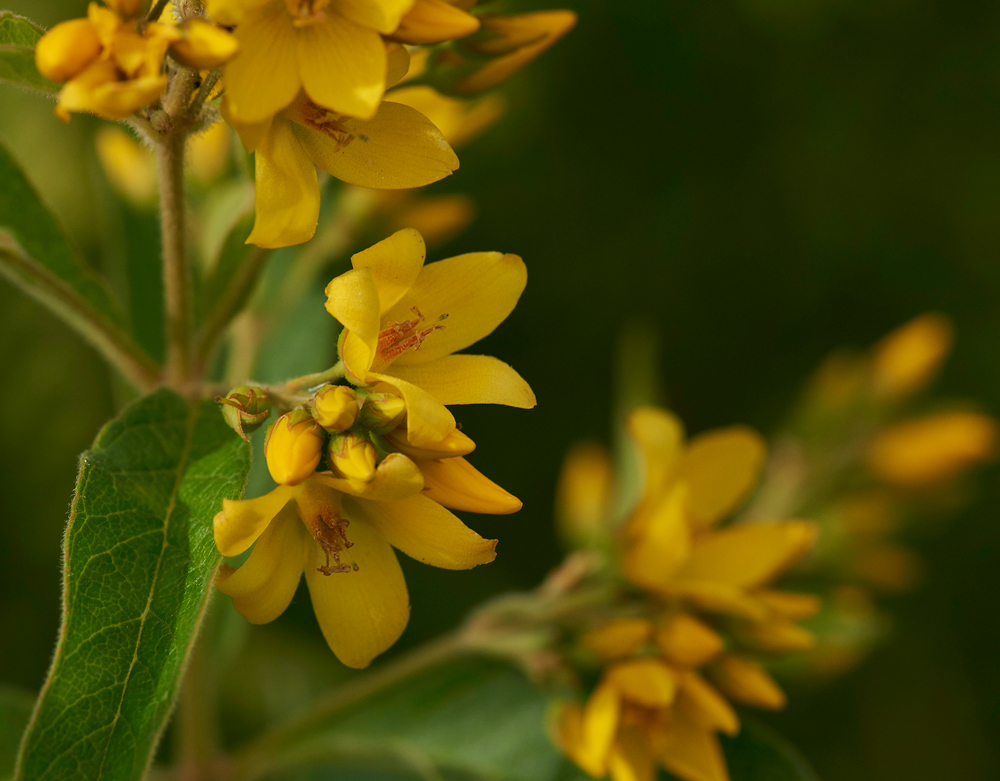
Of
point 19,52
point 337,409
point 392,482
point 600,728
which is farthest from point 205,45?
point 600,728

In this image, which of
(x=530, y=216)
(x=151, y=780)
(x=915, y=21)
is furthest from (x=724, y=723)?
(x=915, y=21)

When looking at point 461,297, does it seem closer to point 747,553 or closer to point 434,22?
point 434,22

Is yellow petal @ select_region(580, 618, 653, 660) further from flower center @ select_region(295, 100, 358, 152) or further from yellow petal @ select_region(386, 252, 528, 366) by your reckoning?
flower center @ select_region(295, 100, 358, 152)

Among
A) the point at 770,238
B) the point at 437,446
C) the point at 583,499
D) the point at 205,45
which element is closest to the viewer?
the point at 205,45

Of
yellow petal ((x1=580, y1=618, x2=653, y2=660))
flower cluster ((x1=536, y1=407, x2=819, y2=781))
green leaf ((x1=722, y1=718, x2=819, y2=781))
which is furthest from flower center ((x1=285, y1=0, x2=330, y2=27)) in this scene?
green leaf ((x1=722, y1=718, x2=819, y2=781))

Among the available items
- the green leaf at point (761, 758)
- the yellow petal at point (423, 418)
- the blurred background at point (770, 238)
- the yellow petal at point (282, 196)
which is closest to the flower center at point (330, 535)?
the yellow petal at point (423, 418)

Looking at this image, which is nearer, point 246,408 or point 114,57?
point 114,57
